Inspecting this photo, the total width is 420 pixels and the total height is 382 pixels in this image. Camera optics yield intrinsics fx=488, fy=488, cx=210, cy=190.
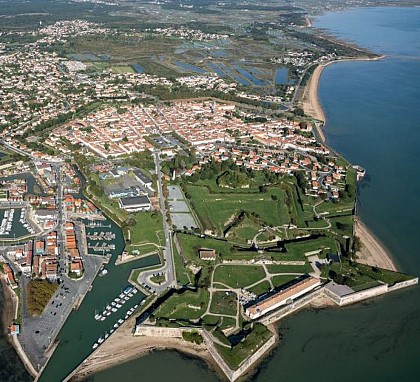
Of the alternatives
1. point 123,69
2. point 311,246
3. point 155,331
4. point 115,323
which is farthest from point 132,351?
point 123,69

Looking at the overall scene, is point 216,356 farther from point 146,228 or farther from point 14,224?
A: point 14,224

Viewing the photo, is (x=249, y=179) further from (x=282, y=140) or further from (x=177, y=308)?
(x=177, y=308)

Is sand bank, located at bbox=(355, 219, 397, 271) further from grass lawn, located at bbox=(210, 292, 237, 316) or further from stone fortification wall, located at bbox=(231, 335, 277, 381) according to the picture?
stone fortification wall, located at bbox=(231, 335, 277, 381)

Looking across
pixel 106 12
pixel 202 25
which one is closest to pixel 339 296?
pixel 202 25

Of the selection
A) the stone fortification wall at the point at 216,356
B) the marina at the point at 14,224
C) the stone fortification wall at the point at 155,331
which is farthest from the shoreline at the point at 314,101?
the stone fortification wall at the point at 155,331

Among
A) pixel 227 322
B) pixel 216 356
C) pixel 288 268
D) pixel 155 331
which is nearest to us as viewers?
pixel 216 356

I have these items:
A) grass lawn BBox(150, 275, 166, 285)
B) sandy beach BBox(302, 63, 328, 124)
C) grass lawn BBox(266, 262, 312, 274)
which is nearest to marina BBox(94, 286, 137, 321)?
grass lawn BBox(150, 275, 166, 285)
